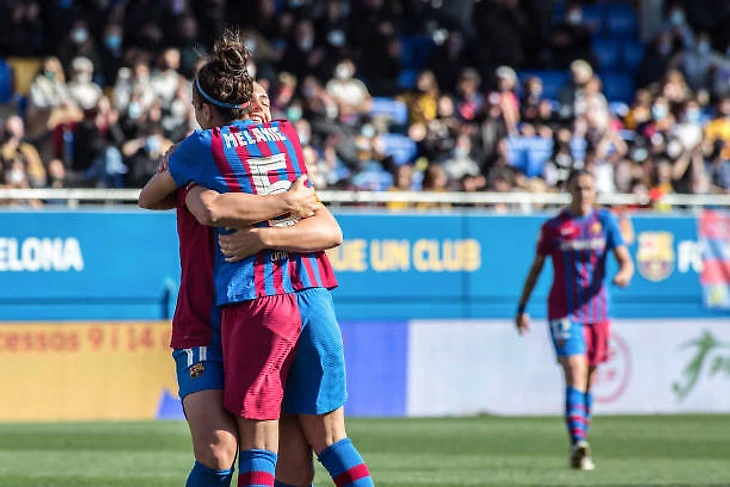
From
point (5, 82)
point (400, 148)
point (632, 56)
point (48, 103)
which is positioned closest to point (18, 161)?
Result: point (48, 103)

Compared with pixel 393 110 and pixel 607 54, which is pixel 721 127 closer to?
pixel 607 54

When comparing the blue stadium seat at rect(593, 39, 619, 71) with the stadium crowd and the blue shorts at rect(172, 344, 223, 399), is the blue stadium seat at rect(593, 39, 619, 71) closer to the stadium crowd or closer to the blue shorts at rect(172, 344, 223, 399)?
the stadium crowd

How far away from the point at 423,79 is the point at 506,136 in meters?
1.40

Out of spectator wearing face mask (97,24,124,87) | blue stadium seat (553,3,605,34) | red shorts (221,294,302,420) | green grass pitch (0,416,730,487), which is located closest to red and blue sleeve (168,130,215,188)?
red shorts (221,294,302,420)

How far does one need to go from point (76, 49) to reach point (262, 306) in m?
13.6

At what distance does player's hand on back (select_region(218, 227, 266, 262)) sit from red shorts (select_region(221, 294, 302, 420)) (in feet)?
0.56

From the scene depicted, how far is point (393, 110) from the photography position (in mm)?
20141

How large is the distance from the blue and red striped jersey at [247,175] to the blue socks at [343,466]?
0.62 metres

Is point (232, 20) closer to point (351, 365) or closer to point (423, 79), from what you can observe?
point (423, 79)

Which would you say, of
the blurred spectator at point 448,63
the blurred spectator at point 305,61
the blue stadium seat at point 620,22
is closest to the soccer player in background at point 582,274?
the blurred spectator at point 305,61

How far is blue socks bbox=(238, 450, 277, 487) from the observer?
5.46 m

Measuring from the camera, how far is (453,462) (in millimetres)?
11586

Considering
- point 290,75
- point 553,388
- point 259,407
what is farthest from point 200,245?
point 290,75

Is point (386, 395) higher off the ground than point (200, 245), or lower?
lower
